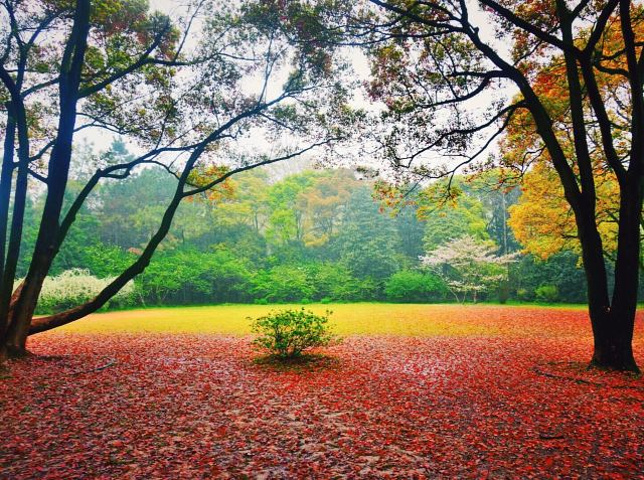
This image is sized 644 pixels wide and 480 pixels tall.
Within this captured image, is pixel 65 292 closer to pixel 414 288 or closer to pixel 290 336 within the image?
pixel 290 336

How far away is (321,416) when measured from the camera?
16.3ft

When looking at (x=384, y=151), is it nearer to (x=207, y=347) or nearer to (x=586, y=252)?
(x=586, y=252)

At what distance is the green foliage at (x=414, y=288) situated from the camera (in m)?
29.5

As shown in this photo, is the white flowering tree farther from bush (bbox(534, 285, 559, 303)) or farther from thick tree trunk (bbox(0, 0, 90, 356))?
thick tree trunk (bbox(0, 0, 90, 356))

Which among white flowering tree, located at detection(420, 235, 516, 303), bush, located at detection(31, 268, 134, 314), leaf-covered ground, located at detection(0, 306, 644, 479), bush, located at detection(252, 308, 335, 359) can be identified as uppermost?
white flowering tree, located at detection(420, 235, 516, 303)

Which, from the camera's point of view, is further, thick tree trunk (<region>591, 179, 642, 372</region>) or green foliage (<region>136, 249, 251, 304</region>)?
green foliage (<region>136, 249, 251, 304</region>)

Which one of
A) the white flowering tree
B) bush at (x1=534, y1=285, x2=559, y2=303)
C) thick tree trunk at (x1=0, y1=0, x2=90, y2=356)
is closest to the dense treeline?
bush at (x1=534, y1=285, x2=559, y2=303)

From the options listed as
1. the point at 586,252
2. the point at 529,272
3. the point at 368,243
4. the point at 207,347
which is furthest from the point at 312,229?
the point at 586,252

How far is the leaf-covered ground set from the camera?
347 centimetres

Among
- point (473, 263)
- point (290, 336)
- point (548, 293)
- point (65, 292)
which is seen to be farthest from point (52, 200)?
point (548, 293)

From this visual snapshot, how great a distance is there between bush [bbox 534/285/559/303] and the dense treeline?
71mm

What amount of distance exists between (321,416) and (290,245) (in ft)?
105

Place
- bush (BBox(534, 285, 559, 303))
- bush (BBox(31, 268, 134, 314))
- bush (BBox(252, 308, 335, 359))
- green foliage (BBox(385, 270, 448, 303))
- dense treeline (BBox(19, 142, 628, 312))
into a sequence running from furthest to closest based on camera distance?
green foliage (BBox(385, 270, 448, 303)) < dense treeline (BBox(19, 142, 628, 312)) < bush (BBox(534, 285, 559, 303)) < bush (BBox(31, 268, 134, 314)) < bush (BBox(252, 308, 335, 359))

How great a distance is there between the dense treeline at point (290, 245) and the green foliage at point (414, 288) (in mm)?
82
